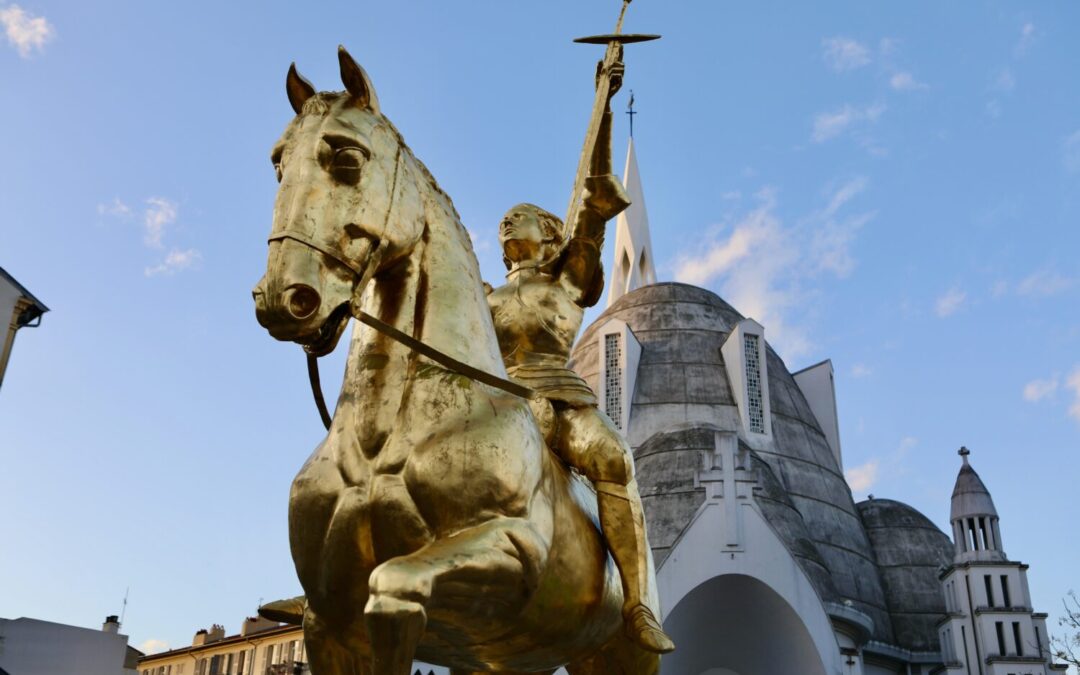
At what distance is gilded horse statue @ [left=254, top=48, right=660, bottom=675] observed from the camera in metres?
4.30

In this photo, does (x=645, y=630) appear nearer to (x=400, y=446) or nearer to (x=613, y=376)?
(x=400, y=446)

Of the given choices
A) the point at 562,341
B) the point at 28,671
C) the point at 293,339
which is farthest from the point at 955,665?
the point at 293,339

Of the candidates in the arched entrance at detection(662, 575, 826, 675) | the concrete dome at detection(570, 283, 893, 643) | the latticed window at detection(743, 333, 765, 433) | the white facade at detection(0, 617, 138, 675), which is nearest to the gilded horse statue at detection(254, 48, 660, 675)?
the white facade at detection(0, 617, 138, 675)

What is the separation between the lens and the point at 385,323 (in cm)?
492

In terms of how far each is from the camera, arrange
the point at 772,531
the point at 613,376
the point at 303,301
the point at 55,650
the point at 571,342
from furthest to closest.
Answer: the point at 613,376, the point at 772,531, the point at 55,650, the point at 571,342, the point at 303,301

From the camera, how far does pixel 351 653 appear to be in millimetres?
4898

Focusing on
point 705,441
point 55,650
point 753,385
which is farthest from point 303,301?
point 753,385

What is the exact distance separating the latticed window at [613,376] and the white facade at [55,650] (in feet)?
73.1

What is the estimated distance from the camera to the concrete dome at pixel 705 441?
3816 centimetres

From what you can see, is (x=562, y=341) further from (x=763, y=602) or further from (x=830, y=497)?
(x=830, y=497)

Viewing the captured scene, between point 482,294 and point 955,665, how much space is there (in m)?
34.7

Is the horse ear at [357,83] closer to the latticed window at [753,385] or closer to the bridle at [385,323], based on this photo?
the bridle at [385,323]

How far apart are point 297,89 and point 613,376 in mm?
42336

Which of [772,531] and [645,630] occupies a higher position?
[772,531]
